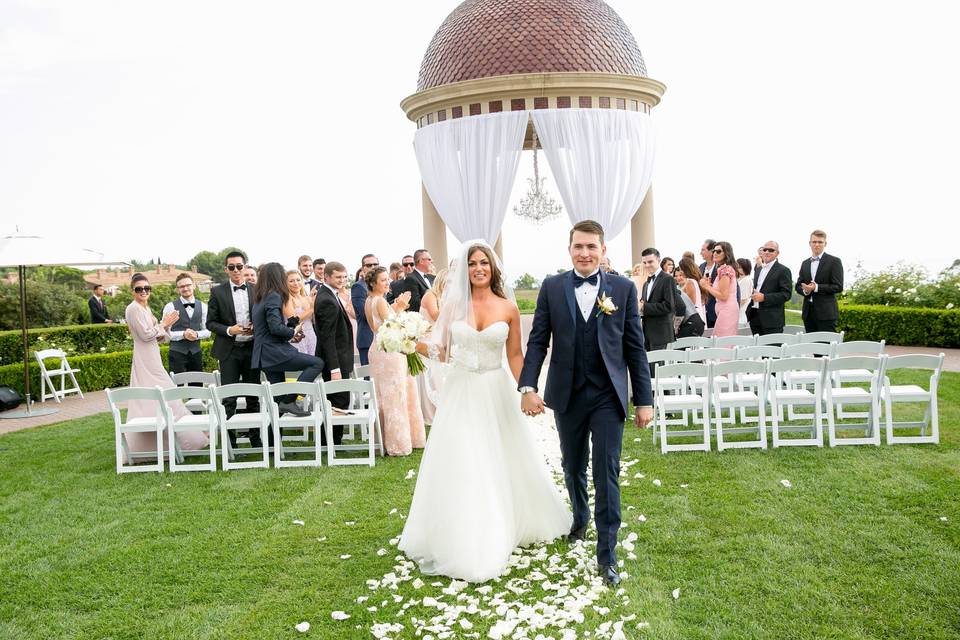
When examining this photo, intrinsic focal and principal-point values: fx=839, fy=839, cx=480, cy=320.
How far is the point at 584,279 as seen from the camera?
4660mm

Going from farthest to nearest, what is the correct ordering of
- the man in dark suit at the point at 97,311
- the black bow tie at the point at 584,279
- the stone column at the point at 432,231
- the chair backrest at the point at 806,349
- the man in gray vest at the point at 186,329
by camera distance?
1. the man in dark suit at the point at 97,311
2. the stone column at the point at 432,231
3. the man in gray vest at the point at 186,329
4. the chair backrest at the point at 806,349
5. the black bow tie at the point at 584,279

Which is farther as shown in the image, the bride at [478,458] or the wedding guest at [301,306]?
the wedding guest at [301,306]

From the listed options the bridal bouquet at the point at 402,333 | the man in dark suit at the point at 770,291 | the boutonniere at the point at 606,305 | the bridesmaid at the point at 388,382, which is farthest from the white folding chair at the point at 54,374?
the boutonniere at the point at 606,305

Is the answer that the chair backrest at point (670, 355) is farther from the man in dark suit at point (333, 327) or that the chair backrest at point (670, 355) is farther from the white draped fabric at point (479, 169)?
the white draped fabric at point (479, 169)

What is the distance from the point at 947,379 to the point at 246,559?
31.2 feet

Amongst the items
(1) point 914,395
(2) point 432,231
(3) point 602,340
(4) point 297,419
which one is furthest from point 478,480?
(2) point 432,231

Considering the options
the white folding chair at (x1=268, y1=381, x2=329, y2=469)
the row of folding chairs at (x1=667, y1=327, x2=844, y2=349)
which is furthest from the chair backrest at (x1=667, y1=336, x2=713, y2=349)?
the white folding chair at (x1=268, y1=381, x2=329, y2=469)

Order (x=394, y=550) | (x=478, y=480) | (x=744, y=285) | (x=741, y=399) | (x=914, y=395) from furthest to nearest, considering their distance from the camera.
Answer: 1. (x=744, y=285)
2. (x=741, y=399)
3. (x=914, y=395)
4. (x=394, y=550)
5. (x=478, y=480)

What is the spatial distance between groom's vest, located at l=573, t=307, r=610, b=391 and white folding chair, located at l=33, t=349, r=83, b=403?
10716mm

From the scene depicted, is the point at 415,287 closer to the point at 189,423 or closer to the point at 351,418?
the point at 351,418

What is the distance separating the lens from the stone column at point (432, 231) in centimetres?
1515

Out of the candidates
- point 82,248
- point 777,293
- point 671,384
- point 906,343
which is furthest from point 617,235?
point 82,248

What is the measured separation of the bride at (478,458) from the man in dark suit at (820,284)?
687 cm

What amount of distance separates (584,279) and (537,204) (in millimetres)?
11096
